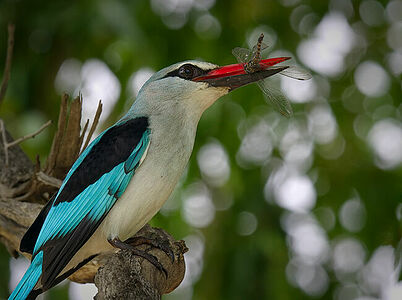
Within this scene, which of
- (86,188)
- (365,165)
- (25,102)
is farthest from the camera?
(365,165)

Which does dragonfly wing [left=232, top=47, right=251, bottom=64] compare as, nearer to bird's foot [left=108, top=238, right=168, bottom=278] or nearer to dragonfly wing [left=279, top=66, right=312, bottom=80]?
dragonfly wing [left=279, top=66, right=312, bottom=80]

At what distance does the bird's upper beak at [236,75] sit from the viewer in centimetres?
294

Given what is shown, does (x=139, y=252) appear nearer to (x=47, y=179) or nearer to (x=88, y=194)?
(x=88, y=194)

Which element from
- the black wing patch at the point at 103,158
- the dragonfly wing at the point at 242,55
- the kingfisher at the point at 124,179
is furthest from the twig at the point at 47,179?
the dragonfly wing at the point at 242,55

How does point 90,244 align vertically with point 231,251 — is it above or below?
above

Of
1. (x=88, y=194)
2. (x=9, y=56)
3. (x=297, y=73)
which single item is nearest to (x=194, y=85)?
(x=297, y=73)

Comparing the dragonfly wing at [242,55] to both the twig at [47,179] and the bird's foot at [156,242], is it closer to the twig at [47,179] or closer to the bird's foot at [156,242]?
the bird's foot at [156,242]

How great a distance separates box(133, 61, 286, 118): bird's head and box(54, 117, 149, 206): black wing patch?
167 mm

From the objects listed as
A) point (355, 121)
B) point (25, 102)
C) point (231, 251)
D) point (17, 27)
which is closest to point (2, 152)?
point (25, 102)

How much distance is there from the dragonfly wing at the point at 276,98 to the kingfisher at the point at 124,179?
19 cm

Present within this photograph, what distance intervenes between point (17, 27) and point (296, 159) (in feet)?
7.14

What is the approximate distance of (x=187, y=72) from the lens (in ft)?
10.1

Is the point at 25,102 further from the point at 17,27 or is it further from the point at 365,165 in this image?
the point at 365,165

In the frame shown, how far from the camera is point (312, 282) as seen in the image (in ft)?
16.1
